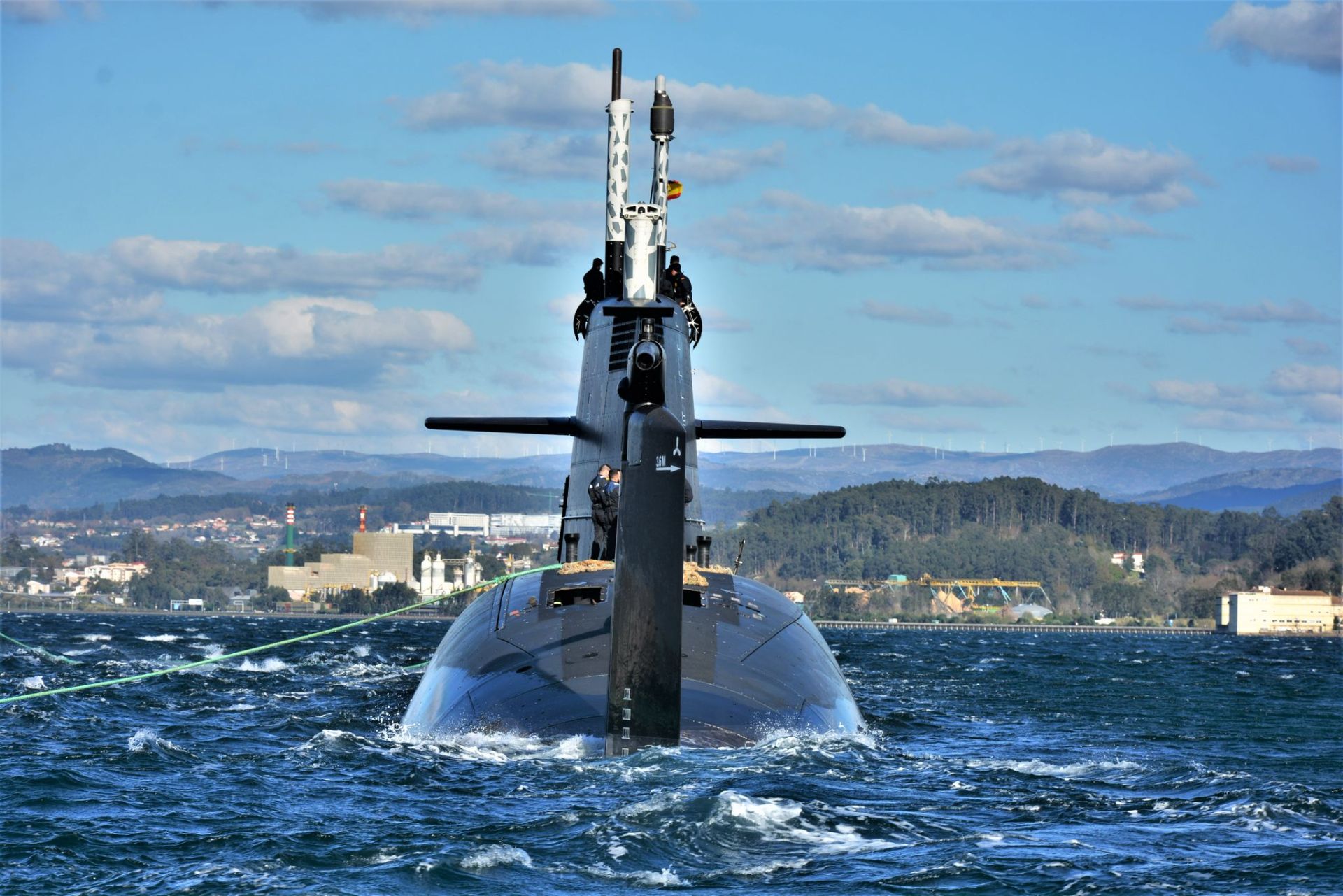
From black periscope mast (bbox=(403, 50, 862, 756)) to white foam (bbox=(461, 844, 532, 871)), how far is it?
4.00m

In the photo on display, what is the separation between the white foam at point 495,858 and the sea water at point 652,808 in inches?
1.1

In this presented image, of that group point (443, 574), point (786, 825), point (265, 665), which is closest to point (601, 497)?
point (786, 825)

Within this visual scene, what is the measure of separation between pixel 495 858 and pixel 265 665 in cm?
3309

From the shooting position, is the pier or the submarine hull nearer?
the submarine hull

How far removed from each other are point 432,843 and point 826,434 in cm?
1790

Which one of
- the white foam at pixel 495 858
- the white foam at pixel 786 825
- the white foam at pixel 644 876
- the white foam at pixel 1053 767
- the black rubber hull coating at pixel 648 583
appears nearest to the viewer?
the white foam at pixel 644 876

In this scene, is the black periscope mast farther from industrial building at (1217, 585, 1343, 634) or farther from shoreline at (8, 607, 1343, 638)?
industrial building at (1217, 585, 1343, 634)

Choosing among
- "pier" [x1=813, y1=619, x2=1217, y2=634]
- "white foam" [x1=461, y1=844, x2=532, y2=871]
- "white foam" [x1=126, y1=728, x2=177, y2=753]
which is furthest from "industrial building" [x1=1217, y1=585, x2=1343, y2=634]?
"white foam" [x1=461, y1=844, x2=532, y2=871]

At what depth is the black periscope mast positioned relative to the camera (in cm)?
1870

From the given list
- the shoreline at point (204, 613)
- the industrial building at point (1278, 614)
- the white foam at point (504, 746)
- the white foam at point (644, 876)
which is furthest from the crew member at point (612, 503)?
the industrial building at point (1278, 614)

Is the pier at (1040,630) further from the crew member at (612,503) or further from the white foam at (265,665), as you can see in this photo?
the crew member at (612,503)

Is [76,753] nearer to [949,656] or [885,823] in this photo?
[885,823]

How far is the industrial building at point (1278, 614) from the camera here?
17150 cm

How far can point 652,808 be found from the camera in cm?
1639
